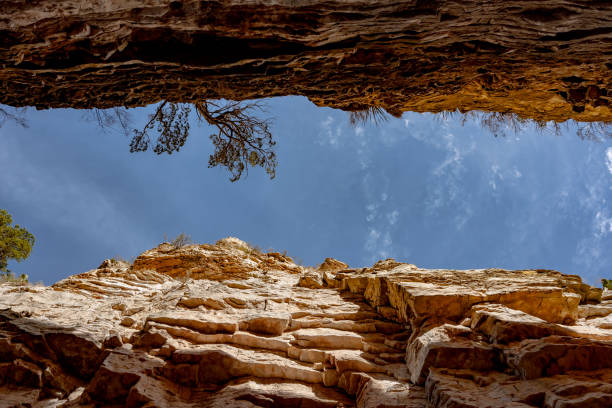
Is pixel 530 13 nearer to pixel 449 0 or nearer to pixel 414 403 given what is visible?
pixel 449 0

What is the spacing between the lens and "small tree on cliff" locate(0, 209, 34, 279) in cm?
1549

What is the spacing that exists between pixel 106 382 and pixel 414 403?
5.13 m

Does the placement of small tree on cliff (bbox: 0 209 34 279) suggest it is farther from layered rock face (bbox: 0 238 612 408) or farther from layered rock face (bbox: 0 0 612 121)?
layered rock face (bbox: 0 0 612 121)

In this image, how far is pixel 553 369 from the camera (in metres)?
4.91

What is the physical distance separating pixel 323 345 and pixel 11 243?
16829 mm

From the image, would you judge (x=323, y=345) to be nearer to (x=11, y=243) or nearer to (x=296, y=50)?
(x=296, y=50)

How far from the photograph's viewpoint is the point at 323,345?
23.4ft

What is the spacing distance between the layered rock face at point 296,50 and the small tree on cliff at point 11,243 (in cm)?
1240

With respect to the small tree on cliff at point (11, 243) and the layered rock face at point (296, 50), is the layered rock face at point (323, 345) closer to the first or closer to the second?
the layered rock face at point (296, 50)

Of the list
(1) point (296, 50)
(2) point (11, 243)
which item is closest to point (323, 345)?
(1) point (296, 50)

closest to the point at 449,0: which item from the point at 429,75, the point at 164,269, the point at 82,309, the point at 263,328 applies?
the point at 429,75

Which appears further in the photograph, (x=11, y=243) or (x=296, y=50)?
(x=11, y=243)

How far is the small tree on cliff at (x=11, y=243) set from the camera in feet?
50.8

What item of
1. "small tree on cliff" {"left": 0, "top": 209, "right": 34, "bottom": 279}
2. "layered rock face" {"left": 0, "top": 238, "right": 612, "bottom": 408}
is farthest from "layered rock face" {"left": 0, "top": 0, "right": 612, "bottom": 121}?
"small tree on cliff" {"left": 0, "top": 209, "right": 34, "bottom": 279}
